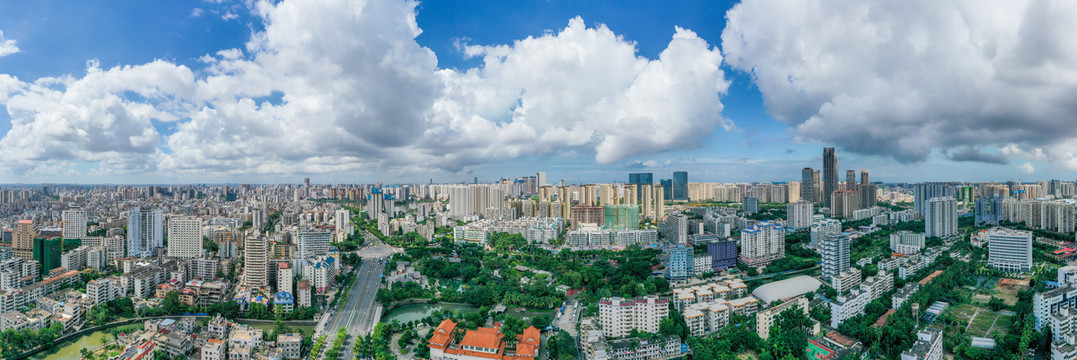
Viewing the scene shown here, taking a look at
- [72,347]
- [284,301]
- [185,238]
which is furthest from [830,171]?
[72,347]

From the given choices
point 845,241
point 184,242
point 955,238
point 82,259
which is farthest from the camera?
point 955,238

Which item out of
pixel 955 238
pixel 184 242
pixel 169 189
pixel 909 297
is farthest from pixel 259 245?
pixel 169 189

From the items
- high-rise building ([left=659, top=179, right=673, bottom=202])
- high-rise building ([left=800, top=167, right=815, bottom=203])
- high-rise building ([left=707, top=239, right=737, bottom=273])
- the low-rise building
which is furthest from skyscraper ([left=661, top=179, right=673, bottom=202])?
the low-rise building

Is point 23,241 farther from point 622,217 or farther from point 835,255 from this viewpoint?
point 835,255

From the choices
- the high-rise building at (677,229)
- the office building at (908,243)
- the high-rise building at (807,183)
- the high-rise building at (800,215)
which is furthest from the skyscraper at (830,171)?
the high-rise building at (677,229)

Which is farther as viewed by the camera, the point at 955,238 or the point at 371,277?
the point at 955,238

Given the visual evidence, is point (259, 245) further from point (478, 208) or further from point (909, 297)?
point (478, 208)
